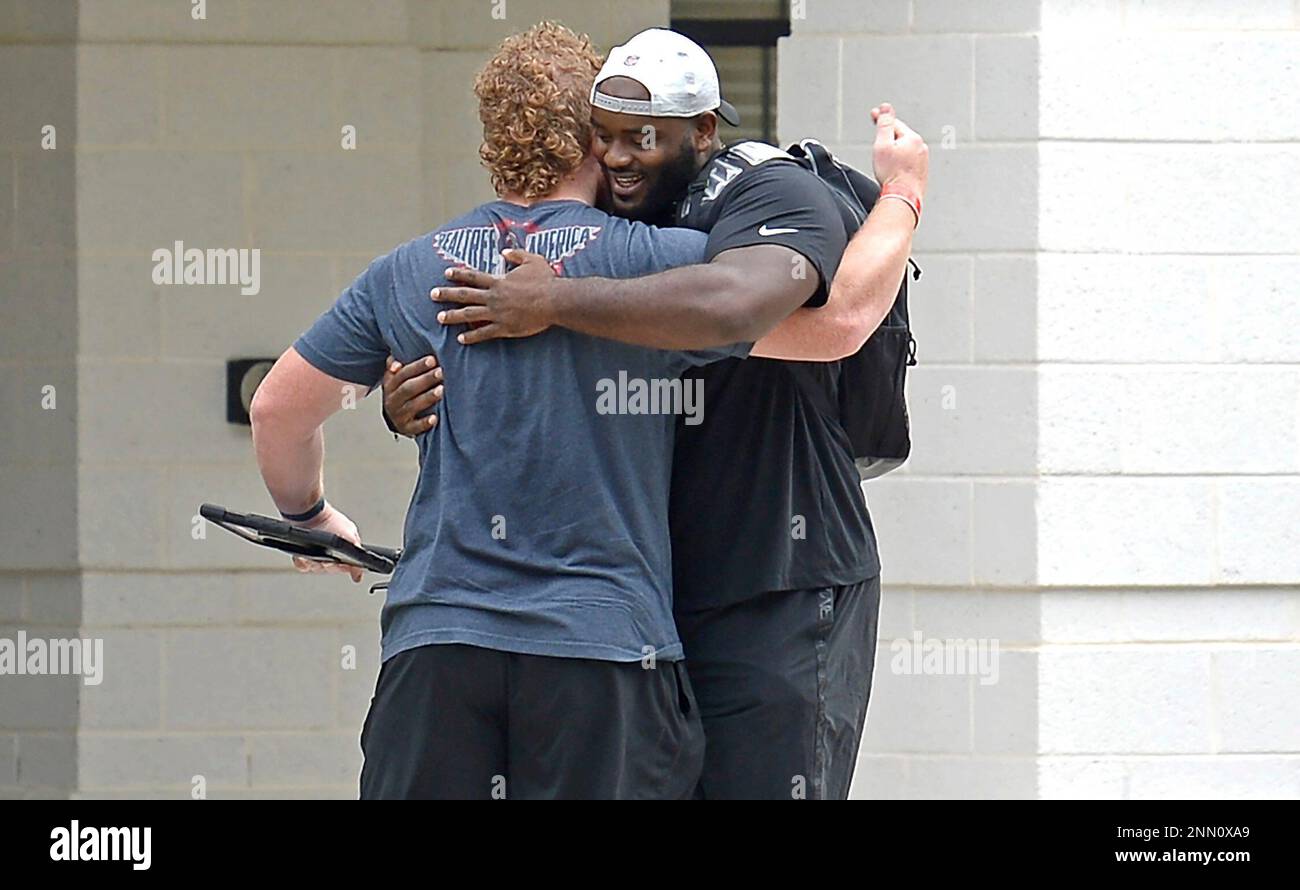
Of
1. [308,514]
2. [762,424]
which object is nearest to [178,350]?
[308,514]

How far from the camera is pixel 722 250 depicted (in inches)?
103

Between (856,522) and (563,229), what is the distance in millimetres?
743

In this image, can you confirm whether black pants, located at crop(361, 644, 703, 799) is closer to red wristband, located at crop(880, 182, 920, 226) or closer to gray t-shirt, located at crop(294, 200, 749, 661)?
gray t-shirt, located at crop(294, 200, 749, 661)

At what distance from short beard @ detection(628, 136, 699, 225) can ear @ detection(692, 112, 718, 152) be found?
2 cm

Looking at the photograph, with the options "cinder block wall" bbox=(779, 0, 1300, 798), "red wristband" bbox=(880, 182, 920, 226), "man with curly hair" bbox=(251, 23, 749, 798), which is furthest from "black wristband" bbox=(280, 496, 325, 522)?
"cinder block wall" bbox=(779, 0, 1300, 798)

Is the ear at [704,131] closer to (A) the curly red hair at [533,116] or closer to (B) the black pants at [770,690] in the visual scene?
(A) the curly red hair at [533,116]

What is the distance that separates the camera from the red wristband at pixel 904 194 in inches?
117

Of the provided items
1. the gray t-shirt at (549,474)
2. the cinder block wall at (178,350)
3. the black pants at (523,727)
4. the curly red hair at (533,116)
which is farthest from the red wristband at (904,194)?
the cinder block wall at (178,350)

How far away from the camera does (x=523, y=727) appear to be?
263 cm

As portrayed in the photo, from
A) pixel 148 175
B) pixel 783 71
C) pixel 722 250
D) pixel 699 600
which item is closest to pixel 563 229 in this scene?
pixel 722 250

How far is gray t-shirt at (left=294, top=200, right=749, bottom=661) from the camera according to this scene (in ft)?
8.55

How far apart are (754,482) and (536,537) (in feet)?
1.43

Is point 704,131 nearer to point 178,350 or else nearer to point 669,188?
point 669,188

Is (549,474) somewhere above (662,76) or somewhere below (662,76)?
below
